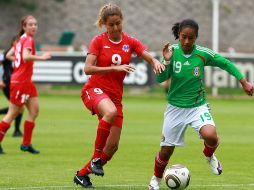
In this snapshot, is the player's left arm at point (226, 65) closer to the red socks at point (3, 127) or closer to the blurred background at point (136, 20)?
the red socks at point (3, 127)

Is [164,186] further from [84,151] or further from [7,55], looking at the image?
[7,55]

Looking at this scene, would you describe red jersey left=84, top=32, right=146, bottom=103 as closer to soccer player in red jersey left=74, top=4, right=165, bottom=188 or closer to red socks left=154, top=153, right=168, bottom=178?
soccer player in red jersey left=74, top=4, right=165, bottom=188

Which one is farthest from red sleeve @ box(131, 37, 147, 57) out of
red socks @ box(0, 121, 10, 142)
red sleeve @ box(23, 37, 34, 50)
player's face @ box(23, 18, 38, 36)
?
red socks @ box(0, 121, 10, 142)

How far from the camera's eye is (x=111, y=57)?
11836mm

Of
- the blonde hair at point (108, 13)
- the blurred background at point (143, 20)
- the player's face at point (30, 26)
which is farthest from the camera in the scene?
the blurred background at point (143, 20)

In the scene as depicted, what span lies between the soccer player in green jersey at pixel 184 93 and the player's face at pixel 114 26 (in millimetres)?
745

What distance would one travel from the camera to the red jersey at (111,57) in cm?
1181

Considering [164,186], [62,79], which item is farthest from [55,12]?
[164,186]

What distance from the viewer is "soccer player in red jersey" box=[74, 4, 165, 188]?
37.8 feet

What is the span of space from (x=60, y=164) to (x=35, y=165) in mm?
435

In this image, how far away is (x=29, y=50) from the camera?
15.6 meters

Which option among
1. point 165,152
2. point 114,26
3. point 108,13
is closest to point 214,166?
point 165,152

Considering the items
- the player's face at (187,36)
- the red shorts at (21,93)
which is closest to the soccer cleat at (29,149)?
the red shorts at (21,93)

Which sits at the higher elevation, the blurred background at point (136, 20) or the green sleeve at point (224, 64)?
the blurred background at point (136, 20)
